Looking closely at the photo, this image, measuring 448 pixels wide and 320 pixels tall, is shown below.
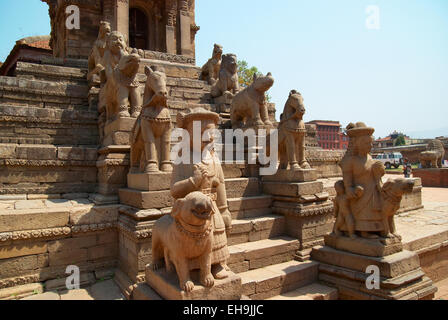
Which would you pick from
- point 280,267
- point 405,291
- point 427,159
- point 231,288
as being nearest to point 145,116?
point 231,288

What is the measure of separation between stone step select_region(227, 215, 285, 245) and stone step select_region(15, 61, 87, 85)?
255 inches

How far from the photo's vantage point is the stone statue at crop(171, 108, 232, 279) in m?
3.06

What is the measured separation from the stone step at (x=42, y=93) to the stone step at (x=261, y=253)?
219 inches

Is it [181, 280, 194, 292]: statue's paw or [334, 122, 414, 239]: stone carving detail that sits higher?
[334, 122, 414, 239]: stone carving detail

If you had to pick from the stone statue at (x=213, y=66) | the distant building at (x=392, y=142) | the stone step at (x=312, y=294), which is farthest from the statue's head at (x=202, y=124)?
the distant building at (x=392, y=142)

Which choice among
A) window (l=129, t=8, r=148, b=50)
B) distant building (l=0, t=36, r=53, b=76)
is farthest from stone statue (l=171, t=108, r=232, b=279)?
distant building (l=0, t=36, r=53, b=76)

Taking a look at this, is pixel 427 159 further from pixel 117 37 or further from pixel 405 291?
pixel 117 37

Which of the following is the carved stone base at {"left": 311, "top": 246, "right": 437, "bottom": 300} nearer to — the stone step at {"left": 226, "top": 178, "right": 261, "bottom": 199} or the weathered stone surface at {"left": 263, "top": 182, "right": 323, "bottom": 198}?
the weathered stone surface at {"left": 263, "top": 182, "right": 323, "bottom": 198}

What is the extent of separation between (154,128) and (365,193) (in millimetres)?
3471

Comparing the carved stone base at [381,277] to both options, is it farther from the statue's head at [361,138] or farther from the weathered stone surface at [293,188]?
the statue's head at [361,138]

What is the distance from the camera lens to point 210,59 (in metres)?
10.5

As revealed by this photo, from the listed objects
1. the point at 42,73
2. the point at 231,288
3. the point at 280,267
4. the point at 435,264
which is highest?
the point at 42,73

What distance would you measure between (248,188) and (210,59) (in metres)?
6.30

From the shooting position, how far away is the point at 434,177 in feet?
52.2
